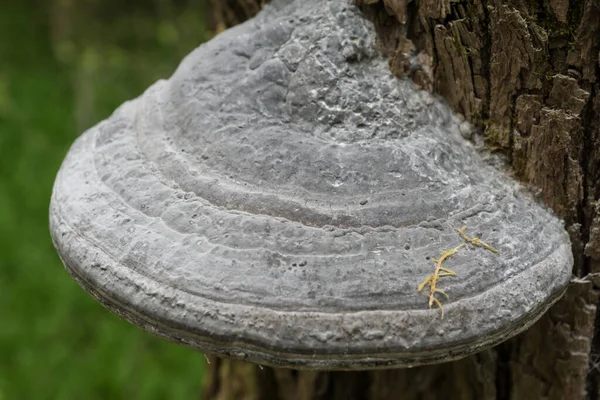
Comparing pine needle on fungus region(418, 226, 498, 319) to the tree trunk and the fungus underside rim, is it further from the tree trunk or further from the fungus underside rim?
the tree trunk

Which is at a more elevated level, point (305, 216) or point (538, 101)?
point (538, 101)

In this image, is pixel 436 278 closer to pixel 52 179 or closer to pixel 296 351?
pixel 296 351

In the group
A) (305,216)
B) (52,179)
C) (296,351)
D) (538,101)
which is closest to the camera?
(296,351)

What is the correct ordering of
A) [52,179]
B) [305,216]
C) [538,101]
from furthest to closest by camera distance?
[52,179] → [538,101] → [305,216]

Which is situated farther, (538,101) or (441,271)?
(538,101)

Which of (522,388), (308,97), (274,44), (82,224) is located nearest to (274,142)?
(308,97)

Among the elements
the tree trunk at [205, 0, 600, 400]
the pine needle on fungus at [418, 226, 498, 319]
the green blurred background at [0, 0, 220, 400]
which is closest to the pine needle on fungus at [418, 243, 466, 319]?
the pine needle on fungus at [418, 226, 498, 319]

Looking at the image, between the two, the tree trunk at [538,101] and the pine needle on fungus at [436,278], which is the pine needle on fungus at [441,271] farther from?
the tree trunk at [538,101]

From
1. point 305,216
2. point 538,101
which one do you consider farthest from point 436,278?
point 538,101
